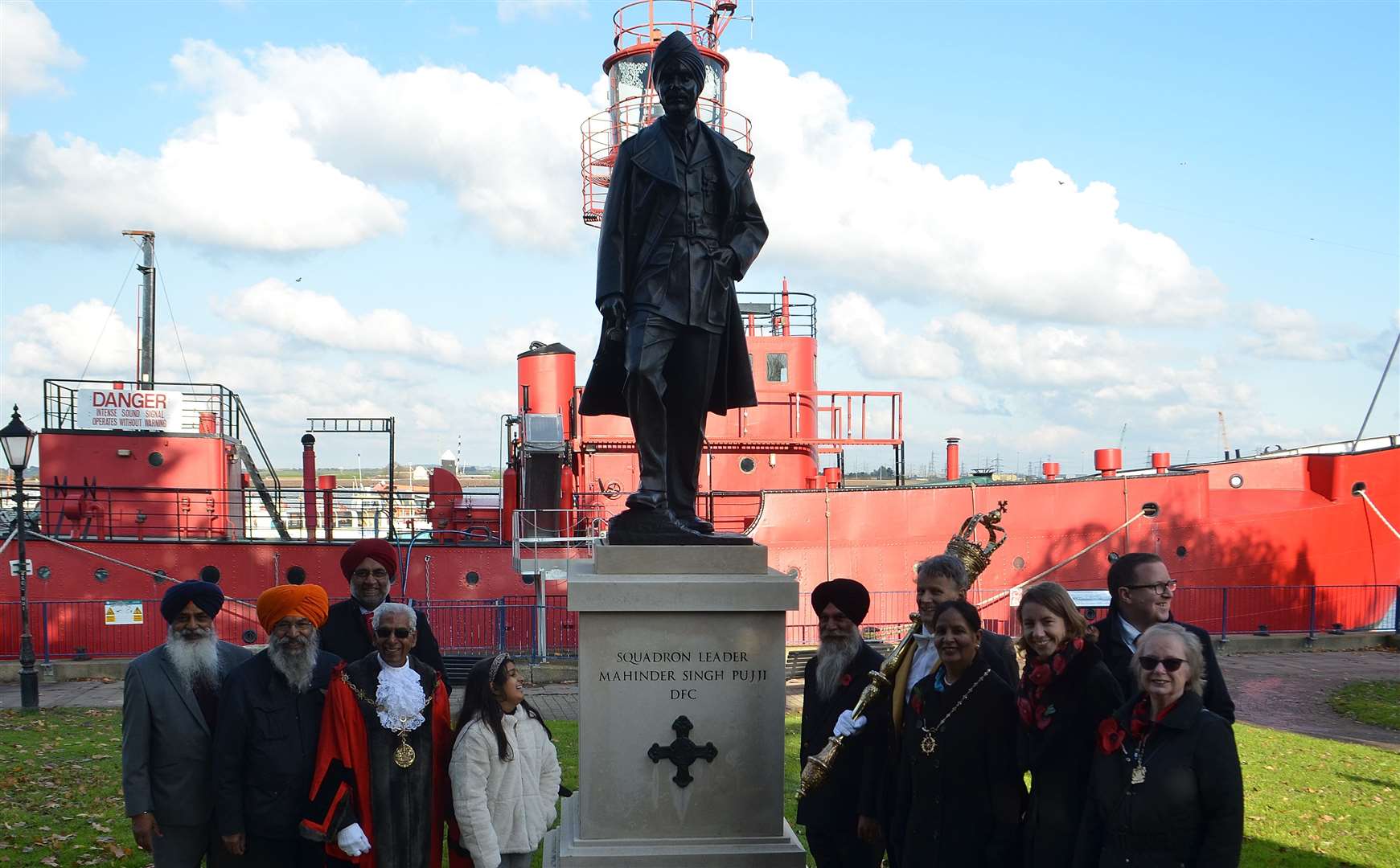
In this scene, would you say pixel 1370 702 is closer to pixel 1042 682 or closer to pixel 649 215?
pixel 1042 682

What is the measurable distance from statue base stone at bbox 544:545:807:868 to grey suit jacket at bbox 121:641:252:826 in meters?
1.65

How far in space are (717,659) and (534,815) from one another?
3.71 ft

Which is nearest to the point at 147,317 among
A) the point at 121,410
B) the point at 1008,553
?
the point at 121,410

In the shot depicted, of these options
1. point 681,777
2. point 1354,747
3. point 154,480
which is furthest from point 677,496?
point 154,480

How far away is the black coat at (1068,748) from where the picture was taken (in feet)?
13.8

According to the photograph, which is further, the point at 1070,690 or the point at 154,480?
the point at 154,480

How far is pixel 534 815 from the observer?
526cm

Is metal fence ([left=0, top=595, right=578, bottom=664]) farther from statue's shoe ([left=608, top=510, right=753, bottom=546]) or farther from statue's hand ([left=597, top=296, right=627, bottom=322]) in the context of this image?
statue's hand ([left=597, top=296, right=627, bottom=322])

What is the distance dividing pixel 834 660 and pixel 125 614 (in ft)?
50.6

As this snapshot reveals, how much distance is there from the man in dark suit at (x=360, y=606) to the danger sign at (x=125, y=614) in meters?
13.2

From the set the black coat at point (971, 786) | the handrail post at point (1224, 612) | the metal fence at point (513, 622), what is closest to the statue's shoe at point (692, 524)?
the black coat at point (971, 786)

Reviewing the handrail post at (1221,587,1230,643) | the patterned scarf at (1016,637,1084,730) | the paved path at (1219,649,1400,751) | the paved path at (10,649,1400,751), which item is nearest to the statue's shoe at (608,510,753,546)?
the patterned scarf at (1016,637,1084,730)

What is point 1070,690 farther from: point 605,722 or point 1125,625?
point 605,722

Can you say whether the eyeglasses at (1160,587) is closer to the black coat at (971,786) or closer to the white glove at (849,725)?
the black coat at (971,786)
